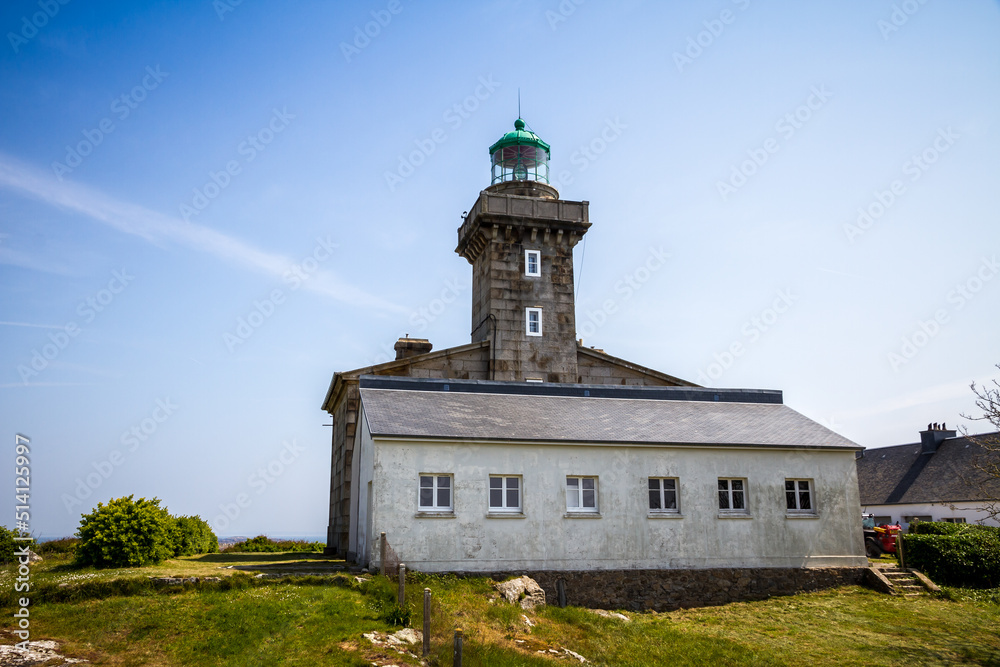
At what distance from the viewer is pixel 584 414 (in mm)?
21109

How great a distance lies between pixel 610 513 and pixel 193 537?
1515 cm

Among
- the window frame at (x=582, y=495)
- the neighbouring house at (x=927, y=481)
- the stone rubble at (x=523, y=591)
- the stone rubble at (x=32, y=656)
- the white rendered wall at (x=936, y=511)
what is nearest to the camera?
the stone rubble at (x=32, y=656)

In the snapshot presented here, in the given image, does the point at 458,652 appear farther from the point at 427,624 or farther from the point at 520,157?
the point at 520,157

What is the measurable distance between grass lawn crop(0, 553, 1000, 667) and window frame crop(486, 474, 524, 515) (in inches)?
75.1

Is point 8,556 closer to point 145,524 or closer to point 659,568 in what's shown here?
point 145,524

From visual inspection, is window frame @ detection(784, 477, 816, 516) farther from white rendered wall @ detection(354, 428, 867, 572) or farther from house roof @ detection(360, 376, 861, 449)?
house roof @ detection(360, 376, 861, 449)

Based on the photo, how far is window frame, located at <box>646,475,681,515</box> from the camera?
1930 cm

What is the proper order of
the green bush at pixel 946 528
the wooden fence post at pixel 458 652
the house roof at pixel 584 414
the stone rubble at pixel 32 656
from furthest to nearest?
the green bush at pixel 946 528
the house roof at pixel 584 414
the wooden fence post at pixel 458 652
the stone rubble at pixel 32 656

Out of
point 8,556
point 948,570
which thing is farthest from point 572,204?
point 8,556

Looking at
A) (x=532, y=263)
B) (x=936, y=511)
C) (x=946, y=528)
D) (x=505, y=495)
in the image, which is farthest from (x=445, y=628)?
(x=936, y=511)

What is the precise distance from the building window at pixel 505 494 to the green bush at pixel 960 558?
1245 cm

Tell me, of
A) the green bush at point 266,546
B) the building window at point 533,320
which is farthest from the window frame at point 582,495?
the green bush at point 266,546

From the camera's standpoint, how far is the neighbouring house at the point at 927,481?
34.9m

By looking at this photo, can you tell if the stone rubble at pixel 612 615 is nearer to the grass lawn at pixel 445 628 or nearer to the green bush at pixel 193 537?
the grass lawn at pixel 445 628
